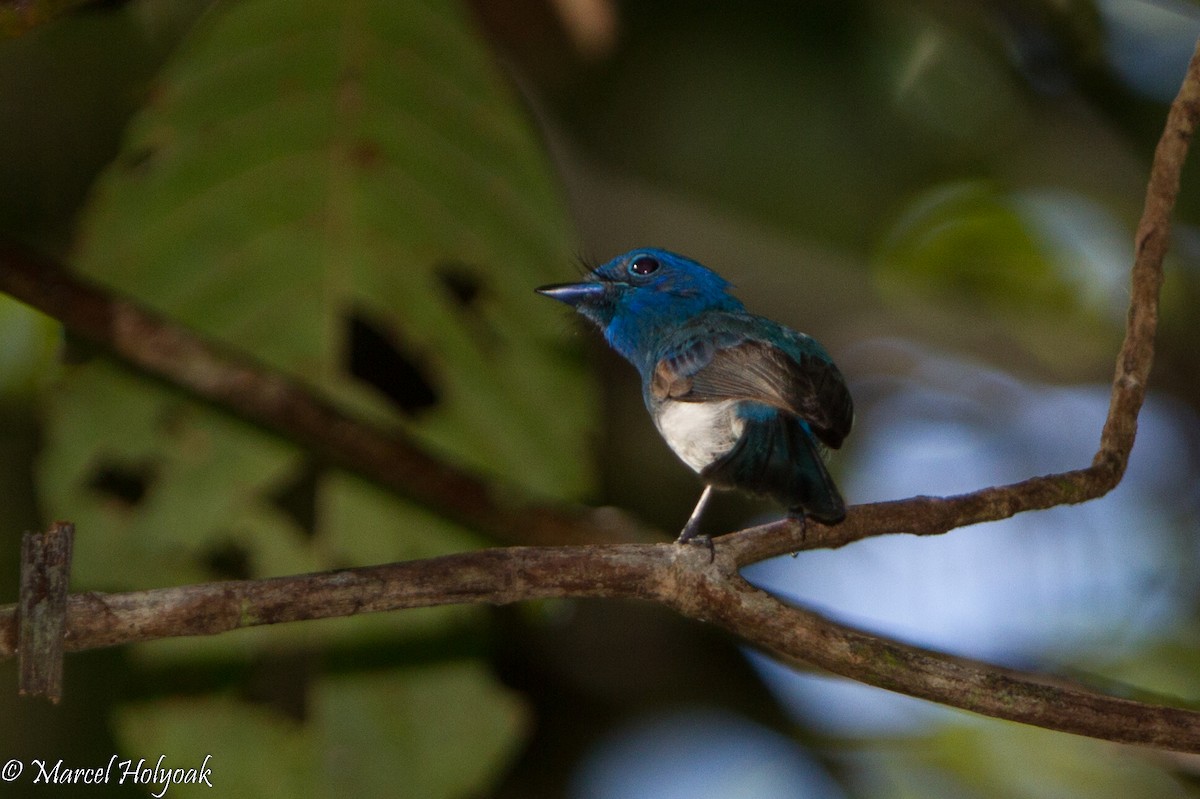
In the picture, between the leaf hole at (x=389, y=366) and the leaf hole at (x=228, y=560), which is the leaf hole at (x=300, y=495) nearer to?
the leaf hole at (x=228, y=560)

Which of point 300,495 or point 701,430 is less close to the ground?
point 701,430

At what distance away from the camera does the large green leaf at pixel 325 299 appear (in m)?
3.07

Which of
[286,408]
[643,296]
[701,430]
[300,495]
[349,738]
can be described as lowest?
[349,738]

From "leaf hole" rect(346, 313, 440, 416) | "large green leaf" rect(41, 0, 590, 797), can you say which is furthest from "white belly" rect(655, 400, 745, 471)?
"leaf hole" rect(346, 313, 440, 416)

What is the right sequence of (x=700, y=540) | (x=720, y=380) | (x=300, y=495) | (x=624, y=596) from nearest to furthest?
(x=624, y=596), (x=700, y=540), (x=720, y=380), (x=300, y=495)

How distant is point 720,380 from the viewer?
3076mm

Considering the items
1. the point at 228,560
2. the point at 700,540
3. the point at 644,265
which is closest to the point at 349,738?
the point at 228,560

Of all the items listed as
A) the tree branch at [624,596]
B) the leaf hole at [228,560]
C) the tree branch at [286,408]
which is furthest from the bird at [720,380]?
the leaf hole at [228,560]

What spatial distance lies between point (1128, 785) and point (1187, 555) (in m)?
0.89

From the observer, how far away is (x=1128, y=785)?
4.73 m

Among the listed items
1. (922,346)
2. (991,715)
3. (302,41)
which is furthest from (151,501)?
(922,346)

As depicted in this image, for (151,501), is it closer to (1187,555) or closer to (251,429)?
(251,429)

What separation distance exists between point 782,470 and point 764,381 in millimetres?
406

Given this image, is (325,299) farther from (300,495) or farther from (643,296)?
(643,296)
